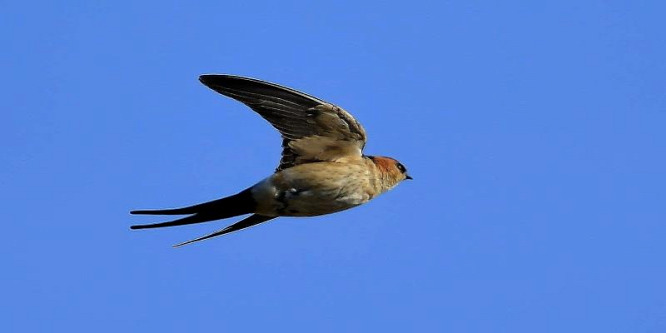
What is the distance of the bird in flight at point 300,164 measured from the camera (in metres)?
10.5

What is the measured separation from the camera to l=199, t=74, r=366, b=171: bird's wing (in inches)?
411

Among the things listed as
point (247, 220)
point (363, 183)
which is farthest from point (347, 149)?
point (247, 220)

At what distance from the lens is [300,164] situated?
10891 mm

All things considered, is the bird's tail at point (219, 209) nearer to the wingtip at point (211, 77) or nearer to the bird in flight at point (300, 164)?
the bird in flight at point (300, 164)

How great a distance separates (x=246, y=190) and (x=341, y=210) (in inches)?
31.7

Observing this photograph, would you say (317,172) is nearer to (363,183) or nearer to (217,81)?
(363,183)

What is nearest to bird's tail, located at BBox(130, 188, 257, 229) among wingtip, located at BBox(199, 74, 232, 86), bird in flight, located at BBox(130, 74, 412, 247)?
bird in flight, located at BBox(130, 74, 412, 247)

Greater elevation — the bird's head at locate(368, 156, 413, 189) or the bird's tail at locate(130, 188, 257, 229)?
the bird's head at locate(368, 156, 413, 189)

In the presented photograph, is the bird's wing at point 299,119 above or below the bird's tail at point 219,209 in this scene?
above

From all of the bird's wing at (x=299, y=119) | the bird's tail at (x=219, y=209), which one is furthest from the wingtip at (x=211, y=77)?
the bird's tail at (x=219, y=209)

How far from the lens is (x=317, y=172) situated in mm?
10758

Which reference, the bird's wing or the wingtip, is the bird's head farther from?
the wingtip

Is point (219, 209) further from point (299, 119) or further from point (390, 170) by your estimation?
point (390, 170)

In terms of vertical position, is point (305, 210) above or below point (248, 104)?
below
